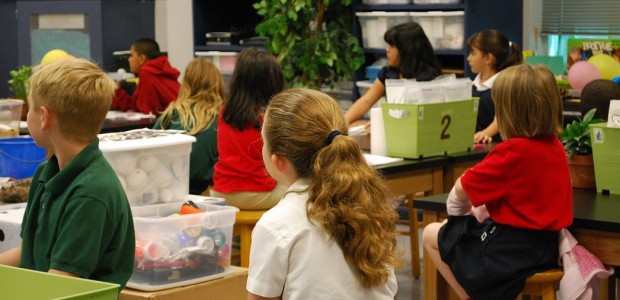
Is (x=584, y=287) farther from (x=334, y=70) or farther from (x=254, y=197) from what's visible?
(x=334, y=70)

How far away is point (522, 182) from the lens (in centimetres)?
292

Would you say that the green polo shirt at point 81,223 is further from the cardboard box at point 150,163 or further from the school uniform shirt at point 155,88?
the school uniform shirt at point 155,88

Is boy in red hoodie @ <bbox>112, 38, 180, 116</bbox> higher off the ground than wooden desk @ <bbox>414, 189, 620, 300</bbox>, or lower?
higher

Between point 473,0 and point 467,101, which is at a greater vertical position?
point 473,0

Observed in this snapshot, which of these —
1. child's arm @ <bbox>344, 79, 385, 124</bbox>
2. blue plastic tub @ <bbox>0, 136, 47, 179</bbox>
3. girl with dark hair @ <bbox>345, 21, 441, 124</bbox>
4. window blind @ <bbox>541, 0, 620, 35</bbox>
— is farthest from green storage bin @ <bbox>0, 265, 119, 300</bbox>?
window blind @ <bbox>541, 0, 620, 35</bbox>

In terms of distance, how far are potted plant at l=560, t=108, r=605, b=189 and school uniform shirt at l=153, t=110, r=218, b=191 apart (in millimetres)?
1908

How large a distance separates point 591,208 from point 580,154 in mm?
371

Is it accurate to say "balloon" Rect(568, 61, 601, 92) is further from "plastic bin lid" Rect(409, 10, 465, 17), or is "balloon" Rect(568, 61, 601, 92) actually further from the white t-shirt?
the white t-shirt

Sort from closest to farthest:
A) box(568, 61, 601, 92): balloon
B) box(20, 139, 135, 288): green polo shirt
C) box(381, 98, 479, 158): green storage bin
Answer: box(20, 139, 135, 288): green polo shirt, box(381, 98, 479, 158): green storage bin, box(568, 61, 601, 92): balloon

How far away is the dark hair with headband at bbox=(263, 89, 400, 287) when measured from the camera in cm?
195

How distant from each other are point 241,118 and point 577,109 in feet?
7.01

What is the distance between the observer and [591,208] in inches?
121

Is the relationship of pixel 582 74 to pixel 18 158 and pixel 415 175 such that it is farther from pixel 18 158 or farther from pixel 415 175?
pixel 18 158

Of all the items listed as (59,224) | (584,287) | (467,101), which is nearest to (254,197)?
(467,101)
